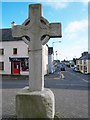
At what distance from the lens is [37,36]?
6410mm

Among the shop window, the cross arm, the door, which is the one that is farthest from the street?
the door

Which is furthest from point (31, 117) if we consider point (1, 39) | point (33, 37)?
point (1, 39)

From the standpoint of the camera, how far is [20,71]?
4003 cm

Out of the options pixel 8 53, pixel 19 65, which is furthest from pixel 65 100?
pixel 8 53

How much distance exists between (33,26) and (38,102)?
2198mm

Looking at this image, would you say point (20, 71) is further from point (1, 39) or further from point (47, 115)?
point (47, 115)

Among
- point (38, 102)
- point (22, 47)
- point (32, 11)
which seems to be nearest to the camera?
point (38, 102)

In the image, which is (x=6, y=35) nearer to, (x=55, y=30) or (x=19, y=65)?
(x=19, y=65)

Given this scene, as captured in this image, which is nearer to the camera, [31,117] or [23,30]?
[31,117]

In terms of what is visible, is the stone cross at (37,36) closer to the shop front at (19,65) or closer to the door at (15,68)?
the shop front at (19,65)

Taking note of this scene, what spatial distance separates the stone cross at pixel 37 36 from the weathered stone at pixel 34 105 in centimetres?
55

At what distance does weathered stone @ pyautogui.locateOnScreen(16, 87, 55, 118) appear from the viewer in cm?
584

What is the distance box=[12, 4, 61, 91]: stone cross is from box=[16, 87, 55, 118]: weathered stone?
555 millimetres

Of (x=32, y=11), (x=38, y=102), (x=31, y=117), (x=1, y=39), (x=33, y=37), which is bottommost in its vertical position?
(x=31, y=117)
